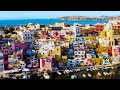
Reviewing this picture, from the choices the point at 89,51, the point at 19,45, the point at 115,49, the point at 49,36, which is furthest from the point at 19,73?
the point at 115,49

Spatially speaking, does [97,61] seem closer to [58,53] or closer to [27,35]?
[58,53]

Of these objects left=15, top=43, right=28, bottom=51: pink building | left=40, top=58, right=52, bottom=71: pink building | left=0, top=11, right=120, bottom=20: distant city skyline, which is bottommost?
left=40, top=58, right=52, bottom=71: pink building

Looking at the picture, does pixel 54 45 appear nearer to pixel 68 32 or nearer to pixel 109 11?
pixel 68 32

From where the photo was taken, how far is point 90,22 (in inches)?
129

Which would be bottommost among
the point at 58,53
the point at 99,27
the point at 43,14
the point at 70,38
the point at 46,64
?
the point at 46,64

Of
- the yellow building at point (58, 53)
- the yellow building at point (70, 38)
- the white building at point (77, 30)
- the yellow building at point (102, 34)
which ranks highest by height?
the white building at point (77, 30)

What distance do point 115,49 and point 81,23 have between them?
49 cm

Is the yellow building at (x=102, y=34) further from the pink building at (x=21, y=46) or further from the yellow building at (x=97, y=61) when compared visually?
the pink building at (x=21, y=46)

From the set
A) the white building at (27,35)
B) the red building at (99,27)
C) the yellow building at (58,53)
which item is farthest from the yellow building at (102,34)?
the white building at (27,35)

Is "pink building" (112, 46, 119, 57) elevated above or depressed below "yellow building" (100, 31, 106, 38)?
below

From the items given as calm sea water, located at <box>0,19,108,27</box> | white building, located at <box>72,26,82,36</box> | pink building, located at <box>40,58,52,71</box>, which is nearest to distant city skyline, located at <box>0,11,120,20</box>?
calm sea water, located at <box>0,19,108,27</box>

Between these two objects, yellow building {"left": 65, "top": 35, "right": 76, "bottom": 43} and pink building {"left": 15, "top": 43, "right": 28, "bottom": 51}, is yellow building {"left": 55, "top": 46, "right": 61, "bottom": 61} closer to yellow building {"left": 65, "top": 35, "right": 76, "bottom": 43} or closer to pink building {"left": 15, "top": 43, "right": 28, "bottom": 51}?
yellow building {"left": 65, "top": 35, "right": 76, "bottom": 43}

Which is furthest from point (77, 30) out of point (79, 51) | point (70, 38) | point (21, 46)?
point (21, 46)

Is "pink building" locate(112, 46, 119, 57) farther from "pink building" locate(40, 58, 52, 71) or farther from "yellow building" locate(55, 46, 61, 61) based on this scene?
"pink building" locate(40, 58, 52, 71)
